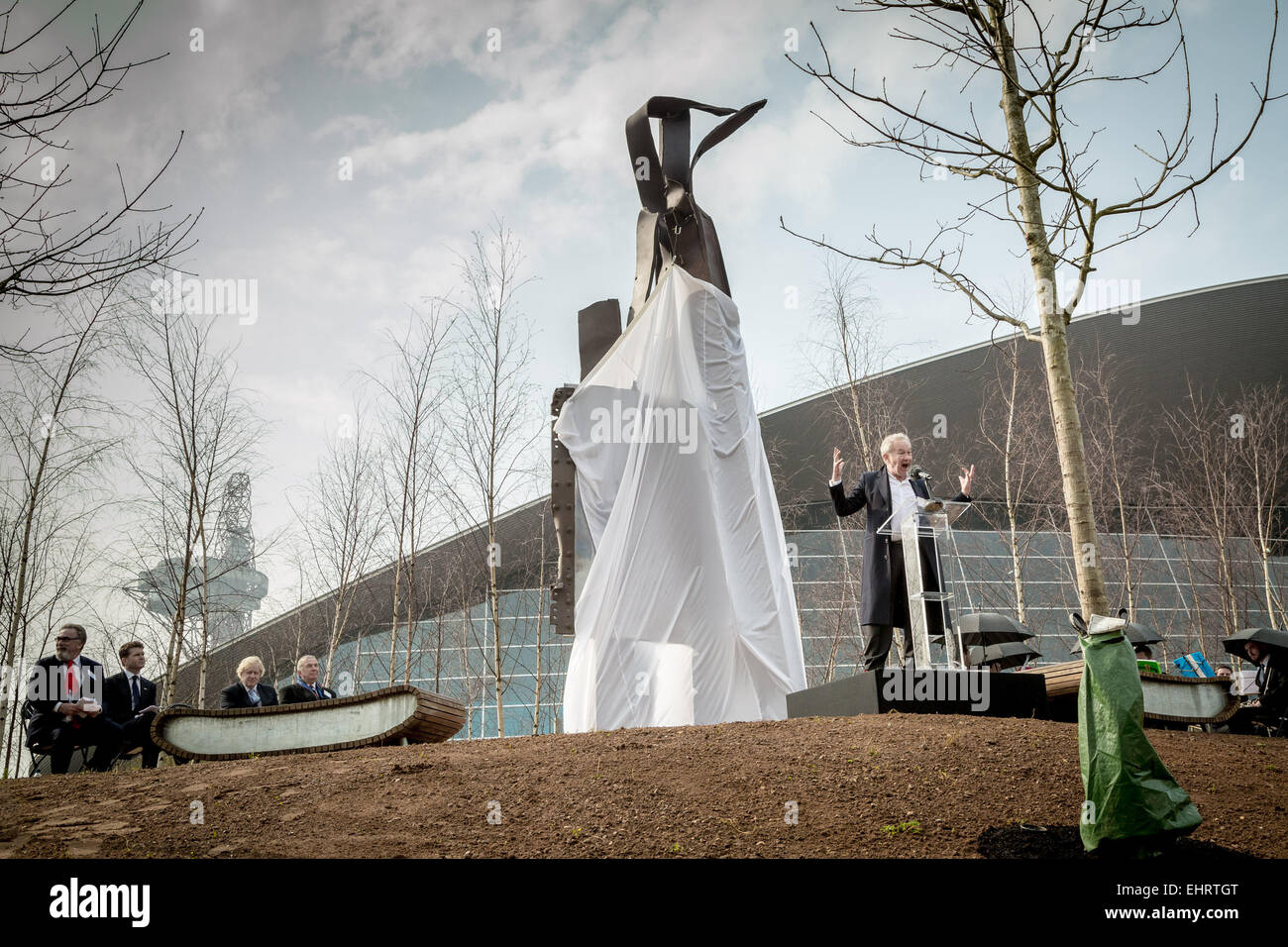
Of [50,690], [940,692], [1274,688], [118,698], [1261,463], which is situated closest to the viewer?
[940,692]

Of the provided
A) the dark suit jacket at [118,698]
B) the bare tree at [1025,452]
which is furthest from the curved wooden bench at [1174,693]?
the bare tree at [1025,452]

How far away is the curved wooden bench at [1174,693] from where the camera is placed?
248 inches

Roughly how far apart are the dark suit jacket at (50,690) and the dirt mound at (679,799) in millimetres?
2193

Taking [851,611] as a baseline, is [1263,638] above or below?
below

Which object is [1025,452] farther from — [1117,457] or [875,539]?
[875,539]

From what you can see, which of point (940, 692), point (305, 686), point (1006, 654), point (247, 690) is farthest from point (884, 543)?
point (247, 690)

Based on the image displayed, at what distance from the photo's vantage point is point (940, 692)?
5.57 metres

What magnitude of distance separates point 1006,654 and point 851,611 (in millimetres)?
9115

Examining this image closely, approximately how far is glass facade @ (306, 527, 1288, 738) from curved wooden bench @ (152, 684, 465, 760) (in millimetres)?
12289

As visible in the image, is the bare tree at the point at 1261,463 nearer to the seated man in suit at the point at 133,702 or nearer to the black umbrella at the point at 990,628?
the black umbrella at the point at 990,628

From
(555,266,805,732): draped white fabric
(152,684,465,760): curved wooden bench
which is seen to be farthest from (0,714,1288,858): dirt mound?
(555,266,805,732): draped white fabric

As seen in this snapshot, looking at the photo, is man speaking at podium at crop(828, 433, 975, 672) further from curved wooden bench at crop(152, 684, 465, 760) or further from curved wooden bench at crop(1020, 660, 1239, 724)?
curved wooden bench at crop(152, 684, 465, 760)

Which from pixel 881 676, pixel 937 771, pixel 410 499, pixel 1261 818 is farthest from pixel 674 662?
pixel 410 499

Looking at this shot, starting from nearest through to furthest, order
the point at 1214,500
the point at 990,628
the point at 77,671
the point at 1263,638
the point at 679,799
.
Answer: the point at 679,799
the point at 1263,638
the point at 77,671
the point at 990,628
the point at 1214,500
